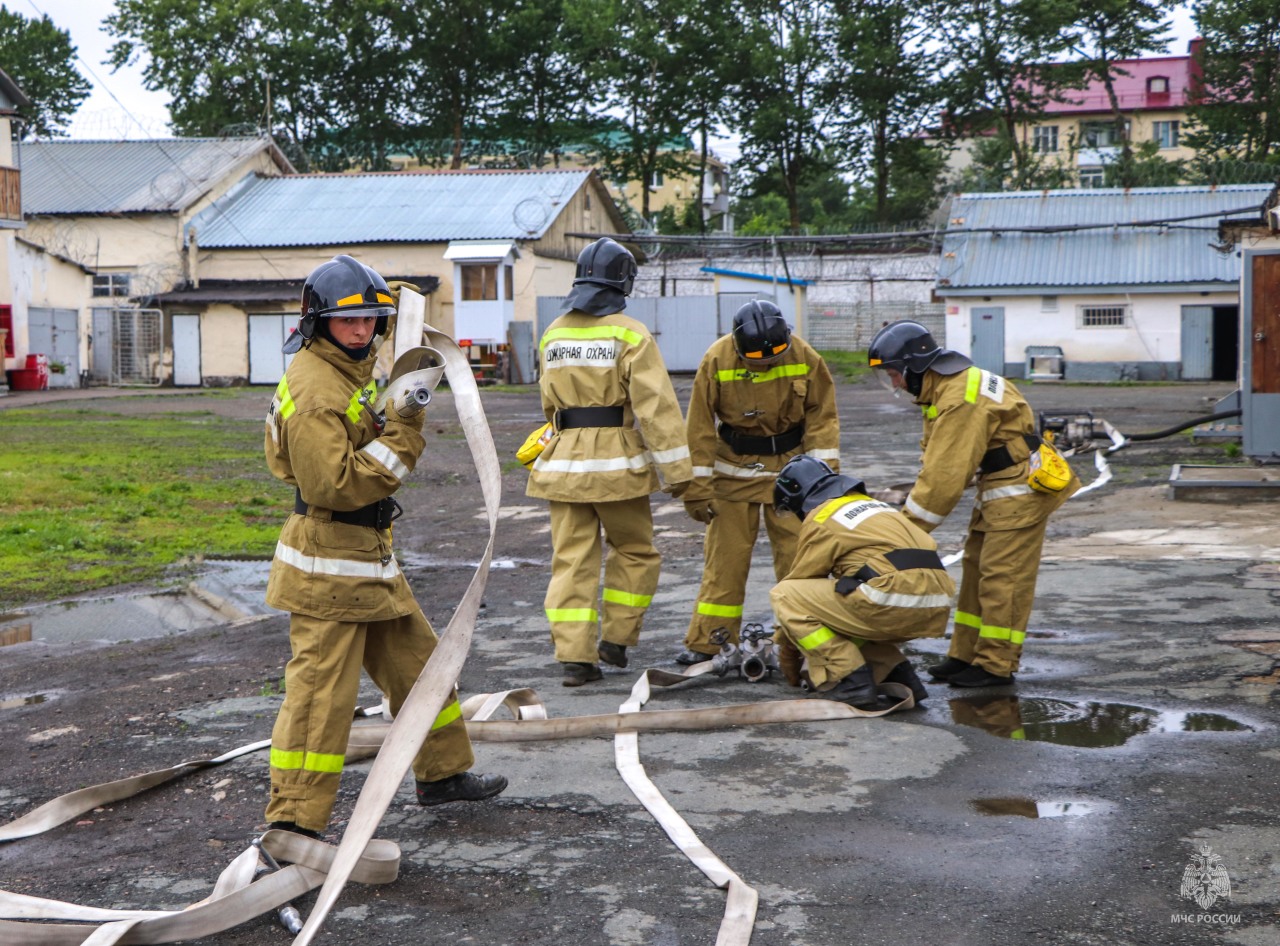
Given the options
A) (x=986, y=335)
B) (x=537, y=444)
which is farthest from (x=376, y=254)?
(x=537, y=444)

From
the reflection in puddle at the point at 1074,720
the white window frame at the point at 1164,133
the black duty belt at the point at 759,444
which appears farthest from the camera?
the white window frame at the point at 1164,133

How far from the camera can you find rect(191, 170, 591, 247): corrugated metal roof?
3881 cm

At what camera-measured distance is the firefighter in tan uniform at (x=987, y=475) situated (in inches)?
236

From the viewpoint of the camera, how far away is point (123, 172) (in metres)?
41.5

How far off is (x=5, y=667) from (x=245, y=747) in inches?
109

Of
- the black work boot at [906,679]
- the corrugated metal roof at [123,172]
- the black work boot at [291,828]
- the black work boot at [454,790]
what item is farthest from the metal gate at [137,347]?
Answer: the black work boot at [291,828]

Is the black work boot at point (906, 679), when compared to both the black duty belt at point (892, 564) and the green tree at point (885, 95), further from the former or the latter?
the green tree at point (885, 95)

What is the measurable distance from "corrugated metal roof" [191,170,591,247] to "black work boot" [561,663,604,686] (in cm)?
3250

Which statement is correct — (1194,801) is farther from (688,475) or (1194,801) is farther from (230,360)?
(230,360)

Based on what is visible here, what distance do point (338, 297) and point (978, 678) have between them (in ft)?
11.6

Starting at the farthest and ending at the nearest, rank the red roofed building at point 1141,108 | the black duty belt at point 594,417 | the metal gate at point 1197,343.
A: the red roofed building at point 1141,108 → the metal gate at point 1197,343 → the black duty belt at point 594,417

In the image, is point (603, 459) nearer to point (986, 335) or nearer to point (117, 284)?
point (986, 335)

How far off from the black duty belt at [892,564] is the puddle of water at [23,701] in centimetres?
382

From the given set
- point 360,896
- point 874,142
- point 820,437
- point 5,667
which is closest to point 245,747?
point 360,896
